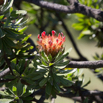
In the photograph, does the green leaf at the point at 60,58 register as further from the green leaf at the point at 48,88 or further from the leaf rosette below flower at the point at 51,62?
the green leaf at the point at 48,88

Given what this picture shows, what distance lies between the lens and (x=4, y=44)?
0.92 metres

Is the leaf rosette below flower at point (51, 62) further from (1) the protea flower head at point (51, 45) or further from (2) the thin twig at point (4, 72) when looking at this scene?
(2) the thin twig at point (4, 72)

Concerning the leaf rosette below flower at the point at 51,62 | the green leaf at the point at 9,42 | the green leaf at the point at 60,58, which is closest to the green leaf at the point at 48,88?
the leaf rosette below flower at the point at 51,62

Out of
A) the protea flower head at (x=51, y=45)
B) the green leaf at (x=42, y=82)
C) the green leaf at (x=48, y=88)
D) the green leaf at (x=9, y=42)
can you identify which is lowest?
the green leaf at (x=48, y=88)

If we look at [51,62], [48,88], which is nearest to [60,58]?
[51,62]

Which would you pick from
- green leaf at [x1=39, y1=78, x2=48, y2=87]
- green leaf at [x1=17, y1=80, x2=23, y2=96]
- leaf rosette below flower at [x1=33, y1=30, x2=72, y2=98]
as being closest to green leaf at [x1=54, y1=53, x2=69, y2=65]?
leaf rosette below flower at [x1=33, y1=30, x2=72, y2=98]

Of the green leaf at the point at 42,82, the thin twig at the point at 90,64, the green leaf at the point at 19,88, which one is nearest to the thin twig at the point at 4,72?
the green leaf at the point at 19,88

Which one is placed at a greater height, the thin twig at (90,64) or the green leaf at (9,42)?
the green leaf at (9,42)

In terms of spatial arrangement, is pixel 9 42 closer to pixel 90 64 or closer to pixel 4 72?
pixel 4 72

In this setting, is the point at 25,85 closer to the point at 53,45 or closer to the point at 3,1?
the point at 53,45

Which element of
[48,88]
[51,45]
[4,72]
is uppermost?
[51,45]

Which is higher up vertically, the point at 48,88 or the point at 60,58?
the point at 60,58

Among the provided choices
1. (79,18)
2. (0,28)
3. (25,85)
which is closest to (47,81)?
(25,85)

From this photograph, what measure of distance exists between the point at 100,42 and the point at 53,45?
0.72 m
